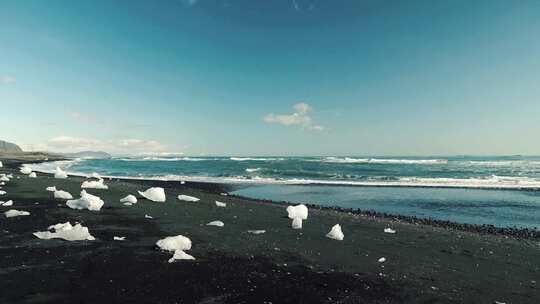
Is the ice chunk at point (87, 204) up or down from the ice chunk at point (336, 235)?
up

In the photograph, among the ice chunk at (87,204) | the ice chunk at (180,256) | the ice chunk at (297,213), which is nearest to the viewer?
the ice chunk at (180,256)

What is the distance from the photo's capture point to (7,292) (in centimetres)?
625

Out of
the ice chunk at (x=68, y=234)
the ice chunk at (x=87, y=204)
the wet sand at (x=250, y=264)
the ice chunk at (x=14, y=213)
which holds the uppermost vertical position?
the ice chunk at (x=87, y=204)

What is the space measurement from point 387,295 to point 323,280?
128 centimetres

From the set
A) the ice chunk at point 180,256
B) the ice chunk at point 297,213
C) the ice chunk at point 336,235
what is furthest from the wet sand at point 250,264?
the ice chunk at point 297,213

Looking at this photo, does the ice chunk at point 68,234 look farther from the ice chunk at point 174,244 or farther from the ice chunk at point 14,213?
the ice chunk at point 14,213

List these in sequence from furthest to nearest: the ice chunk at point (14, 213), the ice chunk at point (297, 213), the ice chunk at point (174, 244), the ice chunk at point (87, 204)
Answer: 1. the ice chunk at point (297, 213)
2. the ice chunk at point (87, 204)
3. the ice chunk at point (14, 213)
4. the ice chunk at point (174, 244)

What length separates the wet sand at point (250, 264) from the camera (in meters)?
6.85

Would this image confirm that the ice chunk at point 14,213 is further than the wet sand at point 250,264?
Yes

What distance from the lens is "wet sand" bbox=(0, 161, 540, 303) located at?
22.5 ft

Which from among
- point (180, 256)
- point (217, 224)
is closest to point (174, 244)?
point (180, 256)

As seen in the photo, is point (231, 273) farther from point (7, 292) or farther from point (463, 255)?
point (463, 255)

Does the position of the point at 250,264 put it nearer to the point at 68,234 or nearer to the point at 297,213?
the point at 68,234

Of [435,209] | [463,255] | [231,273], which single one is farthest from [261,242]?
[435,209]
